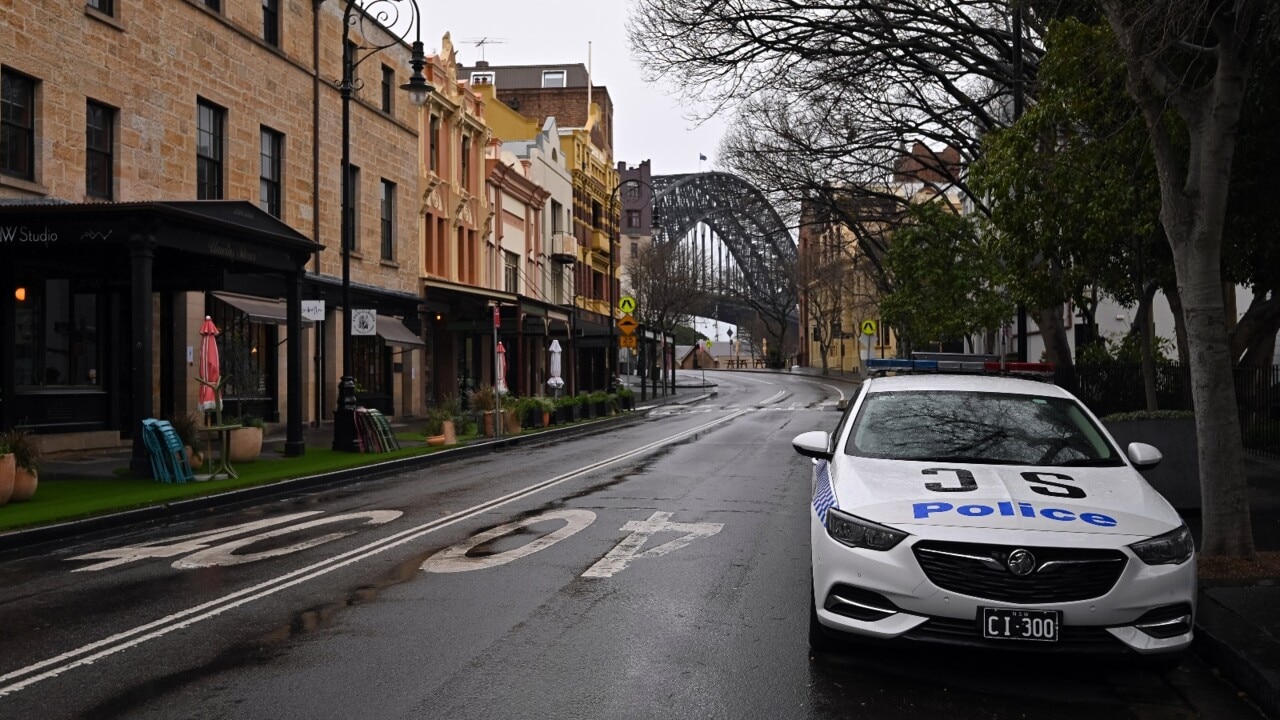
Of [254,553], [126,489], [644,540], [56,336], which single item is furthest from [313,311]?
[644,540]

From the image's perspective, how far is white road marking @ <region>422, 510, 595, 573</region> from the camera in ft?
30.6

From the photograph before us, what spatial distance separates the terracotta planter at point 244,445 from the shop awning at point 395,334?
39.6 ft

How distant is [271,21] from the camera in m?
27.8

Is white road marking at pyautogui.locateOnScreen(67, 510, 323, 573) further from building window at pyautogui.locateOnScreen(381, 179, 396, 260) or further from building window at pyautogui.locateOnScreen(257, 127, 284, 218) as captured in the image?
building window at pyautogui.locateOnScreen(381, 179, 396, 260)

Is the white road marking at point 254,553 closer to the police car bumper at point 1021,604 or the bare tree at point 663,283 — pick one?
the police car bumper at point 1021,604

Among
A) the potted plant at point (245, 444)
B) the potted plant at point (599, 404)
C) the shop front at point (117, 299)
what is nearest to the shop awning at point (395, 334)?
the potted plant at point (599, 404)

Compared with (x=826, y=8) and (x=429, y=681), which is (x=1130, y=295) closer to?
(x=826, y=8)

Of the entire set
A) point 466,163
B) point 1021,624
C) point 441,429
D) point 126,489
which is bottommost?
point 126,489

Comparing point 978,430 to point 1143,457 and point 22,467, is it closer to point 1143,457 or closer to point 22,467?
point 1143,457

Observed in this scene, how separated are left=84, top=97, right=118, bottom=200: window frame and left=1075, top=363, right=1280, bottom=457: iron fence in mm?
17825

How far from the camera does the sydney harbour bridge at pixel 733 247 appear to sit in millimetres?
49544

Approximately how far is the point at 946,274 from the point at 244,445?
759 inches

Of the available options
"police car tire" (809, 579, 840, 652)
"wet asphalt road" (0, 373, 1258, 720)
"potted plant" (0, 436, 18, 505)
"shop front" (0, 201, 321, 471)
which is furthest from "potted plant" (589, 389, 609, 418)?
"police car tire" (809, 579, 840, 652)

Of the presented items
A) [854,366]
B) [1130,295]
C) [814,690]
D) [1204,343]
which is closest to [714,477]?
[1130,295]
